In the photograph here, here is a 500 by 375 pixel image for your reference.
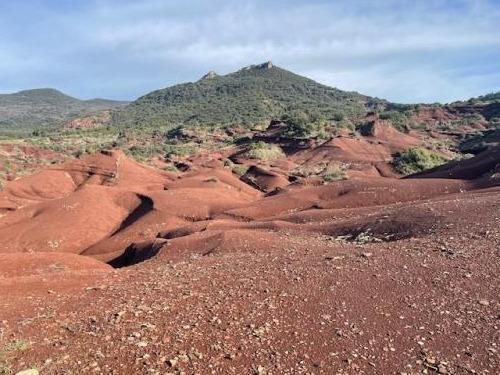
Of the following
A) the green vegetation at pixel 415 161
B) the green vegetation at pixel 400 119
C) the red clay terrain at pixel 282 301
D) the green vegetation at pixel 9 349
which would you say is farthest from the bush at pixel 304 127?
the green vegetation at pixel 9 349

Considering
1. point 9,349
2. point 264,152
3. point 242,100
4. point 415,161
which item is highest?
point 242,100

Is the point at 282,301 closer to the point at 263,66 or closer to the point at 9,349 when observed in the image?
the point at 9,349

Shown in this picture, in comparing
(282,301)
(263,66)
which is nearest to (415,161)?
(282,301)

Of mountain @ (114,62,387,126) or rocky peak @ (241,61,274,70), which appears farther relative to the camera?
rocky peak @ (241,61,274,70)

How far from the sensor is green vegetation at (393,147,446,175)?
44062mm

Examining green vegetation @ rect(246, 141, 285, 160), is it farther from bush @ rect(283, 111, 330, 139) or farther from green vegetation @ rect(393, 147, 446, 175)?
green vegetation @ rect(393, 147, 446, 175)

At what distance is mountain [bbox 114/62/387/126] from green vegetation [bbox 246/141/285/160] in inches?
1474

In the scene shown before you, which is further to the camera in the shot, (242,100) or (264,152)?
(242,100)

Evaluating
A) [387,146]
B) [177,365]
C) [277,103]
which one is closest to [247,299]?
[177,365]

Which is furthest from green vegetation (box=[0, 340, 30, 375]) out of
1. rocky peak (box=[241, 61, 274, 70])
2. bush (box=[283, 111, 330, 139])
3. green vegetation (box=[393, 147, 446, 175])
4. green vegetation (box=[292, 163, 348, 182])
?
rocky peak (box=[241, 61, 274, 70])

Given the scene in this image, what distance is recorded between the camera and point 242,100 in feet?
417

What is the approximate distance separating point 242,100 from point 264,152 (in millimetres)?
69851

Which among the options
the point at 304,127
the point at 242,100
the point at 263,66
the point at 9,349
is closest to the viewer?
the point at 9,349

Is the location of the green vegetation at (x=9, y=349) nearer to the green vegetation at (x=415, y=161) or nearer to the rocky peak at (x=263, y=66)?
the green vegetation at (x=415, y=161)
